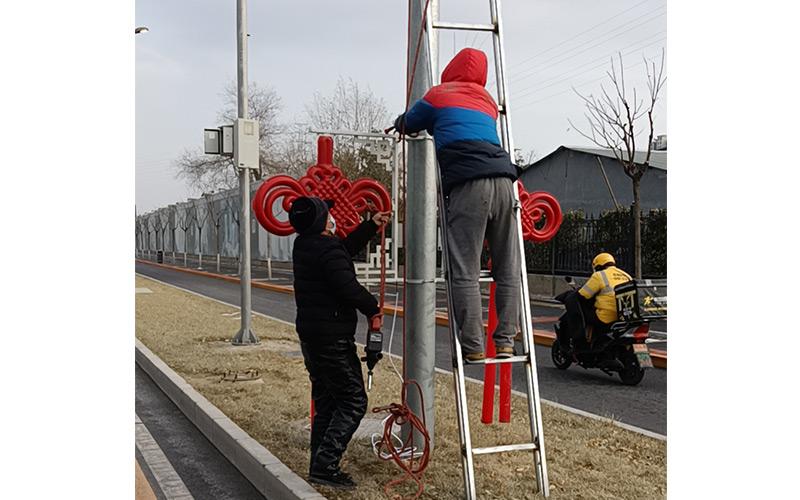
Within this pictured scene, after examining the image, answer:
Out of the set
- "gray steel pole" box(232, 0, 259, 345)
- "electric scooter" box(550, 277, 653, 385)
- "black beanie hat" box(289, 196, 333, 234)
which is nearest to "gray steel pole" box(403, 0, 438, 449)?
"black beanie hat" box(289, 196, 333, 234)

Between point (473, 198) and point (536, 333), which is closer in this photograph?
point (473, 198)

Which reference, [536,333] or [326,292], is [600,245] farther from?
[326,292]

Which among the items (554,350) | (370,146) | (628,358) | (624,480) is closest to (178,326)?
(554,350)

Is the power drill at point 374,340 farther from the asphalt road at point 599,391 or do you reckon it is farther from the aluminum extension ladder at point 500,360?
the asphalt road at point 599,391

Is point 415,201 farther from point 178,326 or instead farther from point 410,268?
point 178,326

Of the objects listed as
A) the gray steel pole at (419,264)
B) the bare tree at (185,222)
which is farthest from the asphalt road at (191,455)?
the bare tree at (185,222)

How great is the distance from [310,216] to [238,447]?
6.73ft

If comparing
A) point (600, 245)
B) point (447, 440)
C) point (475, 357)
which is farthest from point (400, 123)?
point (600, 245)

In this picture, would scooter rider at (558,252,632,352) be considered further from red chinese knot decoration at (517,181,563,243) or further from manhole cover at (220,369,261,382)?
manhole cover at (220,369,261,382)

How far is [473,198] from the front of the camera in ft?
14.4

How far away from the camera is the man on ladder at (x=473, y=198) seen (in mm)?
4406

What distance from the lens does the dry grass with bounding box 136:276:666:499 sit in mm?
4844

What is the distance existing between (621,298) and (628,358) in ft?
2.39

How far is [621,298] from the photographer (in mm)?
8852
